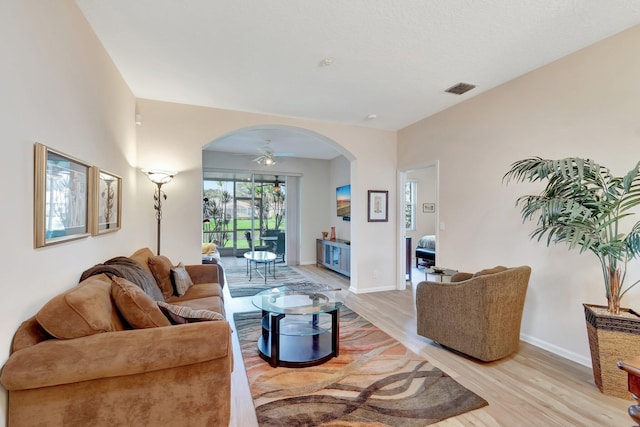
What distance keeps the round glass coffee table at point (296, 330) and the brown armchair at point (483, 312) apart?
101 cm

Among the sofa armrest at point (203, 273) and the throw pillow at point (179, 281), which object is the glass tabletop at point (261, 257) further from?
the throw pillow at point (179, 281)

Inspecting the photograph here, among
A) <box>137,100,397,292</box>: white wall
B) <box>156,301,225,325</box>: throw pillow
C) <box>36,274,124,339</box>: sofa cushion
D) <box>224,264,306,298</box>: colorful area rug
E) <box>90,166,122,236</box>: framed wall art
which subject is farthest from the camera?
<box>224,264,306,298</box>: colorful area rug

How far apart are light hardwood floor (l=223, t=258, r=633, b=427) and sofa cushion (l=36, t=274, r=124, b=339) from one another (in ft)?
3.43

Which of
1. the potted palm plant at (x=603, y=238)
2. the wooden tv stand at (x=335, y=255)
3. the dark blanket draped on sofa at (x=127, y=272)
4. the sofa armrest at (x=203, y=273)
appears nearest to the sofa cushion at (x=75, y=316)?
the dark blanket draped on sofa at (x=127, y=272)

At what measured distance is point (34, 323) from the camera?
1.48 metres

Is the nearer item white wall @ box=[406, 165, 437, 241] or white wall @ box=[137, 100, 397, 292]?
white wall @ box=[137, 100, 397, 292]

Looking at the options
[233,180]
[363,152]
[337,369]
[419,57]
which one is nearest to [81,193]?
[337,369]

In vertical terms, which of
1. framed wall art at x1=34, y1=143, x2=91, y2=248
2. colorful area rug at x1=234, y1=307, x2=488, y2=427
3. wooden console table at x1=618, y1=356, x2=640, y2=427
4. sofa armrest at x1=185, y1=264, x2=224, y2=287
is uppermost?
framed wall art at x1=34, y1=143, x2=91, y2=248

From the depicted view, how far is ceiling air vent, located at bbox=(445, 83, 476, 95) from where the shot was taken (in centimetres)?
334

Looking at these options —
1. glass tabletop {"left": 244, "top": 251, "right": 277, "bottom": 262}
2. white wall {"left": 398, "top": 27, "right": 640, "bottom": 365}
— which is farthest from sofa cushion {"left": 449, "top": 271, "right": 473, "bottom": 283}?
→ glass tabletop {"left": 244, "top": 251, "right": 277, "bottom": 262}

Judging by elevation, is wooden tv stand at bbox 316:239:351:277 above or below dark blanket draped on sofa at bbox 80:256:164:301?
below

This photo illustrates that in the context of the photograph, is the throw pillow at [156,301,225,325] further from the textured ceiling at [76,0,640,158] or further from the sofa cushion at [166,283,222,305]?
the textured ceiling at [76,0,640,158]

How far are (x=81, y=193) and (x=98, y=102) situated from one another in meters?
0.87

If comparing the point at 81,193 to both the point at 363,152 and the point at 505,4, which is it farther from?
the point at 363,152
